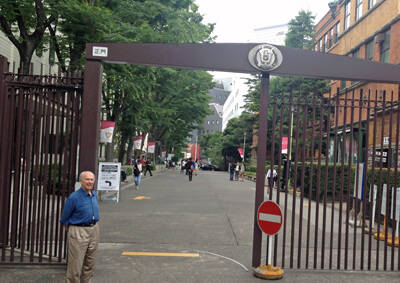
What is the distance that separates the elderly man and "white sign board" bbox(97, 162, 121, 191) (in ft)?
36.3

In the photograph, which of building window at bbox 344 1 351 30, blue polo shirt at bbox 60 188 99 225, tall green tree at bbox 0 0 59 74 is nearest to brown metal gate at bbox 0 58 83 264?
blue polo shirt at bbox 60 188 99 225

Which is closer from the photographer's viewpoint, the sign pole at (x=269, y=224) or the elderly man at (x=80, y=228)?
the elderly man at (x=80, y=228)

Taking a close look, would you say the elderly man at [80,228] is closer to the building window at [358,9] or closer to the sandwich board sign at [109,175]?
the sandwich board sign at [109,175]

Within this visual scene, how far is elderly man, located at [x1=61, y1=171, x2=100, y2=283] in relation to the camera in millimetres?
5504

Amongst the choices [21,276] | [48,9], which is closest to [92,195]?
[21,276]

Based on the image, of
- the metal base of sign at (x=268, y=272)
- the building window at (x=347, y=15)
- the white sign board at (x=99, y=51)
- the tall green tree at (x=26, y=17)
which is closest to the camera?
the metal base of sign at (x=268, y=272)

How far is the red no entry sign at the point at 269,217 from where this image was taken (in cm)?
685

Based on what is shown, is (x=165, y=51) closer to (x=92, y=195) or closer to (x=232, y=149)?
(x=92, y=195)

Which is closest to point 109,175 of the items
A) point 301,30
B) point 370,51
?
point 370,51

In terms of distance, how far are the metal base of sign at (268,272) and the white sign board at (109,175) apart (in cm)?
1054

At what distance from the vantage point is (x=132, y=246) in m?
9.11

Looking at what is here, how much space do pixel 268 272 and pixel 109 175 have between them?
10.9 m

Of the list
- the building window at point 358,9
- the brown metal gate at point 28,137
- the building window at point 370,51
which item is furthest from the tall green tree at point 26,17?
the building window at point 358,9

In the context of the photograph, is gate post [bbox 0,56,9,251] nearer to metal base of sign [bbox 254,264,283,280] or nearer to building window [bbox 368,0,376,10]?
metal base of sign [bbox 254,264,283,280]
